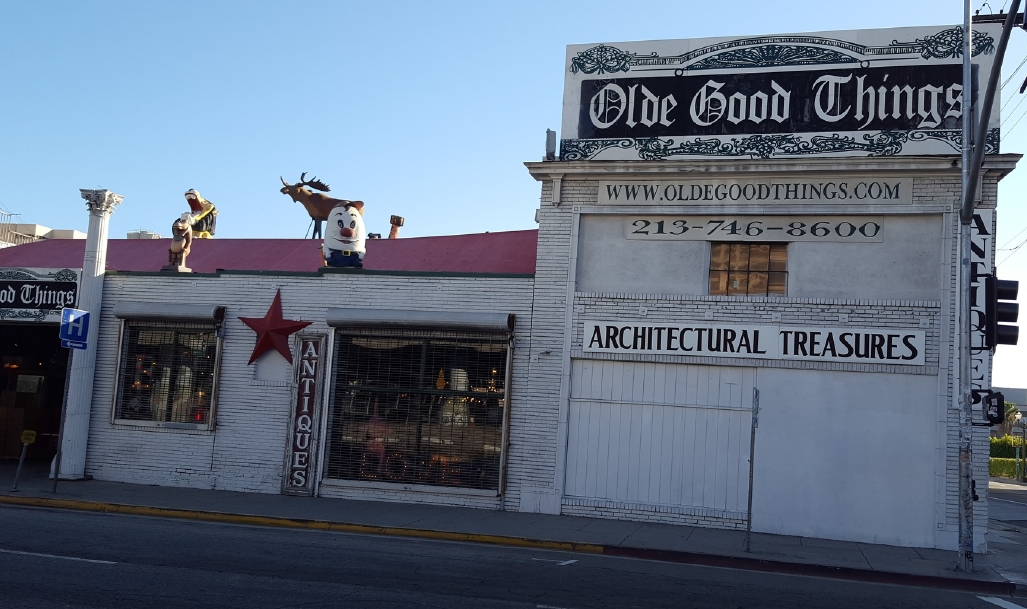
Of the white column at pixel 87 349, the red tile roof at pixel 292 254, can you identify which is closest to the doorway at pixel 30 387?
the red tile roof at pixel 292 254

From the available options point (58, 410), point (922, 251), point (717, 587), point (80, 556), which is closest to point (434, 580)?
point (717, 587)

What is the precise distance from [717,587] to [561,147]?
9.31 metres

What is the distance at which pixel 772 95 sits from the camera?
16531 mm

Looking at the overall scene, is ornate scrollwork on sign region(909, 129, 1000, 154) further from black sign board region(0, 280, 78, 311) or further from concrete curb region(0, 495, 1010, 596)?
black sign board region(0, 280, 78, 311)

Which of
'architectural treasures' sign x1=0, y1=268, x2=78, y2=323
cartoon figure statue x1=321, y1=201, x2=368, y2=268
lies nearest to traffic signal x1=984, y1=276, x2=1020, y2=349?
cartoon figure statue x1=321, y1=201, x2=368, y2=268

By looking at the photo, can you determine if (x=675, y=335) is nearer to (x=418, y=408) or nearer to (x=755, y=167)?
(x=755, y=167)

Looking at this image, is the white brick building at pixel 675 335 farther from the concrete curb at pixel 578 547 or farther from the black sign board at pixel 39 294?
the concrete curb at pixel 578 547

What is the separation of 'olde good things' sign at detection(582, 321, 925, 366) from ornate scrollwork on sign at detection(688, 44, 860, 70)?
15.7 ft

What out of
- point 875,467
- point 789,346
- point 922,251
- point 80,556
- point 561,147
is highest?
point 561,147

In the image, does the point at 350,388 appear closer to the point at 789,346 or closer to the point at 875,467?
the point at 789,346

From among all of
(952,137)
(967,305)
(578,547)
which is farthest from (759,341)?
(578,547)

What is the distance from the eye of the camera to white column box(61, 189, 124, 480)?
19109mm

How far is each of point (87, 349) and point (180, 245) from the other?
116 inches

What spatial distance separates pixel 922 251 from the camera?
15656 mm
